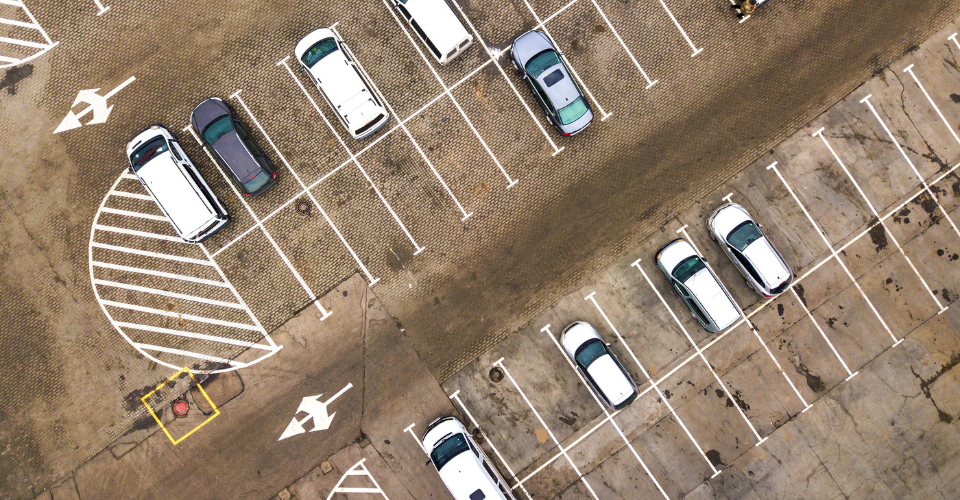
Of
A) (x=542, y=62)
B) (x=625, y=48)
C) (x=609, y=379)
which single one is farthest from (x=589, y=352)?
(x=625, y=48)

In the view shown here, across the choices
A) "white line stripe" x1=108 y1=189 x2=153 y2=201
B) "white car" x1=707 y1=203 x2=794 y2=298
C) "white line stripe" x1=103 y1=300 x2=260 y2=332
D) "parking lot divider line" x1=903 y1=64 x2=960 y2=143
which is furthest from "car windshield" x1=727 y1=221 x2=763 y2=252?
"white line stripe" x1=108 y1=189 x2=153 y2=201

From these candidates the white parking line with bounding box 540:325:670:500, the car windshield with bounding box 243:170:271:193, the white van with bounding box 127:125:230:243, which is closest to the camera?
the white van with bounding box 127:125:230:243

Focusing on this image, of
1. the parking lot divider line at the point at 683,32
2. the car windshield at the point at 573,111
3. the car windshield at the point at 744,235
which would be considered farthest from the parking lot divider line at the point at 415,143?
the car windshield at the point at 744,235

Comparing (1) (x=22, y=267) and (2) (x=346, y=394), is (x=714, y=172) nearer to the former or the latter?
(2) (x=346, y=394)

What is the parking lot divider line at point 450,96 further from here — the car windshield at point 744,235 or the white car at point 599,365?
the car windshield at point 744,235

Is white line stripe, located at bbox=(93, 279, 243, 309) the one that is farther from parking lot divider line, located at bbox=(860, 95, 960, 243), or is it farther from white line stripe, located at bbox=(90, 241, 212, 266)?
parking lot divider line, located at bbox=(860, 95, 960, 243)
